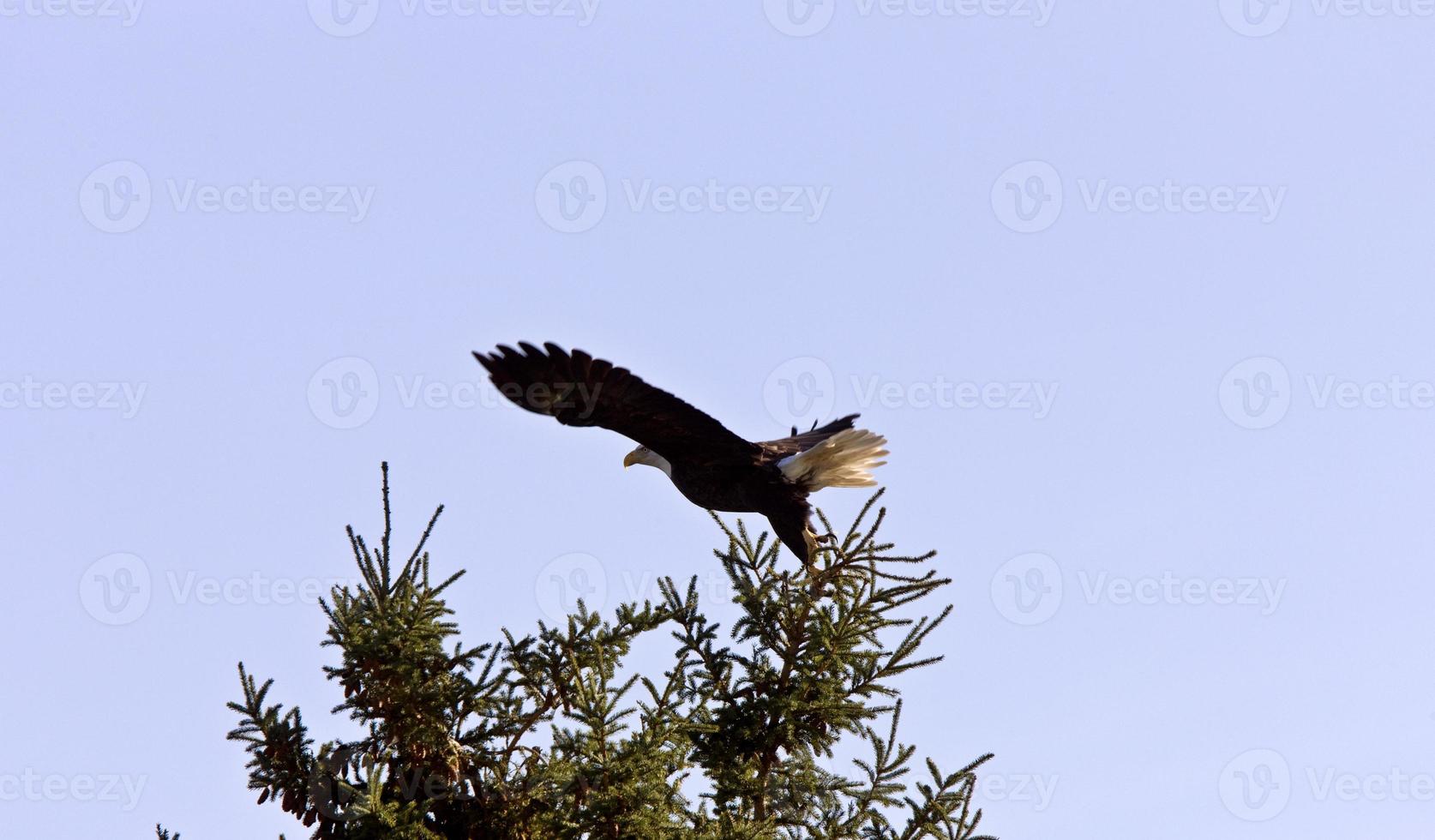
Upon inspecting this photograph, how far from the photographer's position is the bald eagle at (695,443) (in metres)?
5.99

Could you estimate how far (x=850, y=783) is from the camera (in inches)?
201

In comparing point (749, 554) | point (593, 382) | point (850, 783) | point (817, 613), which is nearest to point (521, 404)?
point (593, 382)

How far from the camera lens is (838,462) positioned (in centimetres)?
682

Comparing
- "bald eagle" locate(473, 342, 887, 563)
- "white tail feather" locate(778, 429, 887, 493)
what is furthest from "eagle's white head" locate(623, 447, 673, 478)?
"white tail feather" locate(778, 429, 887, 493)

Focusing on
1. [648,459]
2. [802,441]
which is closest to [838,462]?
[802,441]

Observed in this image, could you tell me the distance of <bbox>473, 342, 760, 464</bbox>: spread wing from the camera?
5.95 m

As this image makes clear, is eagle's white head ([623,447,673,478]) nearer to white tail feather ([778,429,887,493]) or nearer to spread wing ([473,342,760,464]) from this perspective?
spread wing ([473,342,760,464])

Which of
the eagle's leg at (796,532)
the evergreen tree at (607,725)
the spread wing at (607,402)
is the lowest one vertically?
the evergreen tree at (607,725)

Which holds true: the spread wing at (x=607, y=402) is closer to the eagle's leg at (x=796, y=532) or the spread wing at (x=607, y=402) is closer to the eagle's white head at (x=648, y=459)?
the eagle's white head at (x=648, y=459)

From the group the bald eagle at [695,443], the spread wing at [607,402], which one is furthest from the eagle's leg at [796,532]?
the spread wing at [607,402]

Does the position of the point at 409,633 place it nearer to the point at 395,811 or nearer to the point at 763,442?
the point at 395,811

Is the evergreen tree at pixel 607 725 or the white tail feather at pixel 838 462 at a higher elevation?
the white tail feather at pixel 838 462

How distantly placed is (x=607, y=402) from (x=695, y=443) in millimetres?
593

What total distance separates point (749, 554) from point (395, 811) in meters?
1.74
